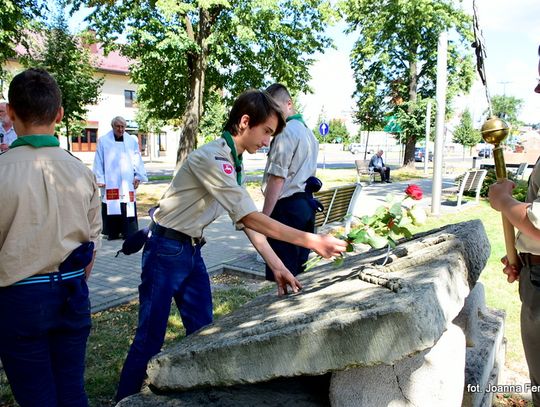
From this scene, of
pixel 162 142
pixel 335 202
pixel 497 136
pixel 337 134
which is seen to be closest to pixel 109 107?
pixel 162 142

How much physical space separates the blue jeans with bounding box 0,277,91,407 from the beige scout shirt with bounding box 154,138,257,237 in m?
0.61

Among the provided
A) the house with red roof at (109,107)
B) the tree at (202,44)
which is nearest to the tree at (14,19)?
the tree at (202,44)

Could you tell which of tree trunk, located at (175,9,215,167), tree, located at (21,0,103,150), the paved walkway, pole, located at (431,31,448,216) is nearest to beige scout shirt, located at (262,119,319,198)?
the paved walkway

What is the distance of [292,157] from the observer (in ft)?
12.0

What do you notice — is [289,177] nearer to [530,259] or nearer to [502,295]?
[530,259]

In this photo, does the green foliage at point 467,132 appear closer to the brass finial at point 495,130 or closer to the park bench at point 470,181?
the park bench at point 470,181

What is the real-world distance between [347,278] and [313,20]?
16089mm

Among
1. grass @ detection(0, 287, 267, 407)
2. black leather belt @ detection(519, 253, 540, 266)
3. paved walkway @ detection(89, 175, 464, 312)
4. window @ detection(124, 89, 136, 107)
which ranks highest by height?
window @ detection(124, 89, 136, 107)

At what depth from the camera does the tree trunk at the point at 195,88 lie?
48.1 ft

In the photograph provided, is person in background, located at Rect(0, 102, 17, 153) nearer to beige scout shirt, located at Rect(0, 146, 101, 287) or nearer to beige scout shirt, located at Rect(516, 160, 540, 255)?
beige scout shirt, located at Rect(0, 146, 101, 287)

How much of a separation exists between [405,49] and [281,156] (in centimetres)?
2473

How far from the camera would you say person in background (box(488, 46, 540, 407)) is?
1938 millimetres

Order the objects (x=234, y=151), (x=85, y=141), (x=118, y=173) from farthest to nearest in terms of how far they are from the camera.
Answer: (x=85, y=141) → (x=118, y=173) → (x=234, y=151)

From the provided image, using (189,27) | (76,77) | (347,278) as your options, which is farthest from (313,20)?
(347,278)
